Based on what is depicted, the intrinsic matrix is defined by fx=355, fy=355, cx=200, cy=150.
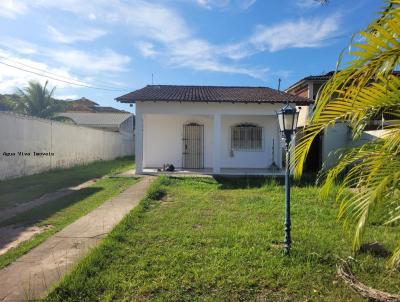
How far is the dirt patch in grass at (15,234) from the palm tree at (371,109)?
454 centimetres

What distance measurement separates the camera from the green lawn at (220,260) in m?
3.71

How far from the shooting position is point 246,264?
445 centimetres

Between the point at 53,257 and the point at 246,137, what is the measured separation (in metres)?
11.9

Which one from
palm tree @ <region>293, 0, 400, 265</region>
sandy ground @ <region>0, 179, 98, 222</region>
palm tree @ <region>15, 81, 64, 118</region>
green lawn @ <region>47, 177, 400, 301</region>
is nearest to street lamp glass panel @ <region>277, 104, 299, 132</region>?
green lawn @ <region>47, 177, 400, 301</region>

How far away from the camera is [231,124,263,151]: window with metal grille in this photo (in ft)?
51.2

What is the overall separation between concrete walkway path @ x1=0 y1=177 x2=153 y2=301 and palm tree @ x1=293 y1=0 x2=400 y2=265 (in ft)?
9.61

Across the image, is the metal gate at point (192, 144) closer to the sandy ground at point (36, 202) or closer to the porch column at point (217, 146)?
the porch column at point (217, 146)

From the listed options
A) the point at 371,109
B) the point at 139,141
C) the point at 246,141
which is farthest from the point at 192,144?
the point at 371,109

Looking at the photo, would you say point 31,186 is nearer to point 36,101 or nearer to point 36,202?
point 36,202

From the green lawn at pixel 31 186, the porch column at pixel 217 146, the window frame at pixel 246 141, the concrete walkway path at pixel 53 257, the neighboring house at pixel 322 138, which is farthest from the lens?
the window frame at pixel 246 141

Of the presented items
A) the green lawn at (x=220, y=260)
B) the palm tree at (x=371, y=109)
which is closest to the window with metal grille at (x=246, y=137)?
the green lawn at (x=220, y=260)

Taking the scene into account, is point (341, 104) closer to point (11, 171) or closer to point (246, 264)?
point (246, 264)

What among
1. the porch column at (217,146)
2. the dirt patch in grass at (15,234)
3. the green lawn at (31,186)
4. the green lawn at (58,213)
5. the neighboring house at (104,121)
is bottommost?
the dirt patch in grass at (15,234)

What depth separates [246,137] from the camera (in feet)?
51.4
